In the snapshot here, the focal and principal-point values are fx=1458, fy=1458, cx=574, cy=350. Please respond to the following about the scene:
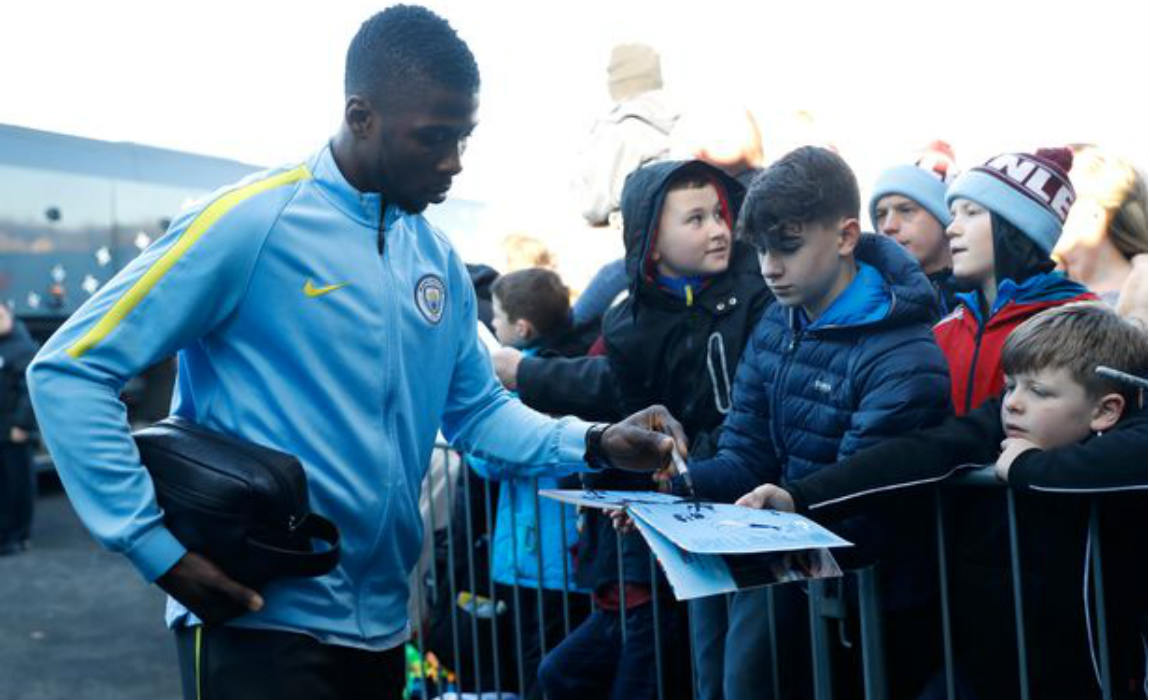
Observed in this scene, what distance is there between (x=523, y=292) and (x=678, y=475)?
6.20 feet

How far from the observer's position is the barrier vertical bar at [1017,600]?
3266mm

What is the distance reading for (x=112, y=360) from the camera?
2.68m

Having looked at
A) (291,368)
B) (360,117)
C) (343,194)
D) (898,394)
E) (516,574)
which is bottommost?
(516,574)

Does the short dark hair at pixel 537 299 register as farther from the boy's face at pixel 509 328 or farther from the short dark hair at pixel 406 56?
the short dark hair at pixel 406 56

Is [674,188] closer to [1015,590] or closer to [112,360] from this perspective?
[1015,590]

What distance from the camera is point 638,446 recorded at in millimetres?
3316

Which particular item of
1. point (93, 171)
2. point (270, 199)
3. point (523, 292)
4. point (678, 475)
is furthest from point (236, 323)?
point (93, 171)

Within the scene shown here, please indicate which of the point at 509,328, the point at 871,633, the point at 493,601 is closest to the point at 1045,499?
the point at 871,633

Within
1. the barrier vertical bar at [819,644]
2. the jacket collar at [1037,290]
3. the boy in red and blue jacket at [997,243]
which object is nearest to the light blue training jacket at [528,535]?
the barrier vertical bar at [819,644]

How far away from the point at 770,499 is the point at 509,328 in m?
2.36

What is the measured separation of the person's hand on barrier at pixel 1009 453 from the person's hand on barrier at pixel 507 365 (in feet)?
6.66

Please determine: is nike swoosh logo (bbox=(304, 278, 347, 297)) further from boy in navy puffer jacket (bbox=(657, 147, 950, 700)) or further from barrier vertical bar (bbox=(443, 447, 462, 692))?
barrier vertical bar (bbox=(443, 447, 462, 692))

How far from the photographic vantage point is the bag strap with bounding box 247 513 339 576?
8.79 ft

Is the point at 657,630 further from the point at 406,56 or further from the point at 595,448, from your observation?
the point at 406,56
